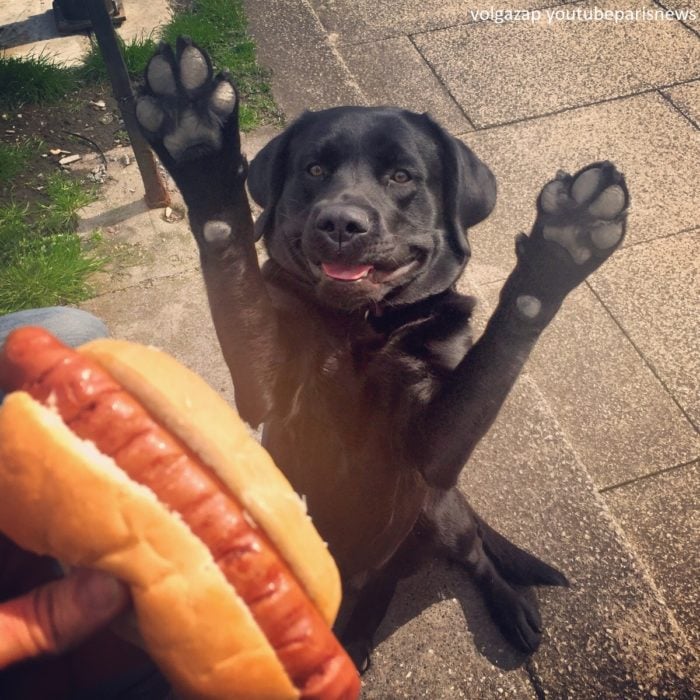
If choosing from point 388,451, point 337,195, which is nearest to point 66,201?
point 337,195

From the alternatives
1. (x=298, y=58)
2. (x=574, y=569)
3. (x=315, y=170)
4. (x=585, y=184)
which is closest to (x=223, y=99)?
(x=315, y=170)

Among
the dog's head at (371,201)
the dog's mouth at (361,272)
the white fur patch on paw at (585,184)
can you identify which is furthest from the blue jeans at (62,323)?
the white fur patch on paw at (585,184)

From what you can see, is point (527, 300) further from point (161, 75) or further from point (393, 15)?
point (393, 15)

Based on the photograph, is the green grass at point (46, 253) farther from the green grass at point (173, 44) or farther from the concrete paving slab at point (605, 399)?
the concrete paving slab at point (605, 399)

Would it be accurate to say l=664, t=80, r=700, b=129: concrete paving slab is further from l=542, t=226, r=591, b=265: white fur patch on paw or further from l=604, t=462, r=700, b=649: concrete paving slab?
l=542, t=226, r=591, b=265: white fur patch on paw

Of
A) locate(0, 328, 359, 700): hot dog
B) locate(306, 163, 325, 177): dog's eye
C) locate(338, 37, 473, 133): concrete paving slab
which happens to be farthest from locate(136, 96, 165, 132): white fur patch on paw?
locate(338, 37, 473, 133): concrete paving slab
